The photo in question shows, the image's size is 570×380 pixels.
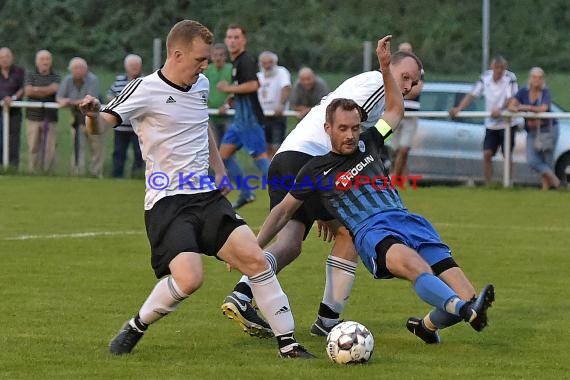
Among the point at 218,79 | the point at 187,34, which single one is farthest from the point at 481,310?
the point at 218,79

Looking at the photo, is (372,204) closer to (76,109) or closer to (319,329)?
(319,329)

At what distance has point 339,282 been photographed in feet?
28.0

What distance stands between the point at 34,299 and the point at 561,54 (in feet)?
89.0

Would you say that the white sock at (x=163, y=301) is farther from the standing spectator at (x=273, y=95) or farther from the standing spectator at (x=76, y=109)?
the standing spectator at (x=76, y=109)

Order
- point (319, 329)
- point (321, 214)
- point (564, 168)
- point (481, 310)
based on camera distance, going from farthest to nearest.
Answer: point (564, 168)
point (319, 329)
point (321, 214)
point (481, 310)

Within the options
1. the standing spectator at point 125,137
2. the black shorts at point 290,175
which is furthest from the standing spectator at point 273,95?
the black shorts at point 290,175

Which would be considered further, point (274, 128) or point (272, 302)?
point (274, 128)

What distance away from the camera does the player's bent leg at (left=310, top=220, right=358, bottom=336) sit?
8.53 metres

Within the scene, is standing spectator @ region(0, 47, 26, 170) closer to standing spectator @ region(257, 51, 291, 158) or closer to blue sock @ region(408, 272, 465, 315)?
standing spectator @ region(257, 51, 291, 158)

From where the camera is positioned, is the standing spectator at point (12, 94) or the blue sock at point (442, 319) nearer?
the blue sock at point (442, 319)

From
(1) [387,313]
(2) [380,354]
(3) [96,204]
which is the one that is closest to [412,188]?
(3) [96,204]

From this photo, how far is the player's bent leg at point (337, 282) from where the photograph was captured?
336 inches

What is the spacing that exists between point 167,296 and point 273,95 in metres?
13.4

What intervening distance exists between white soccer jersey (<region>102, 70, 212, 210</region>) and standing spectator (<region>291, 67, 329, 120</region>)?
43.0 feet
